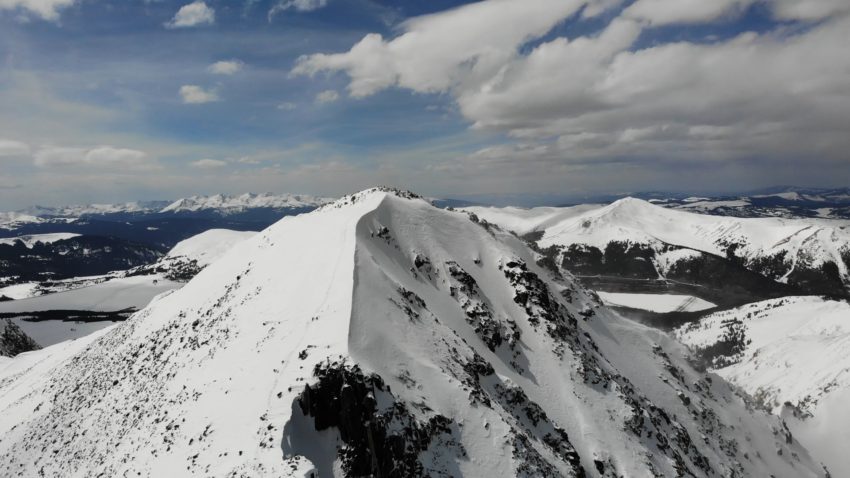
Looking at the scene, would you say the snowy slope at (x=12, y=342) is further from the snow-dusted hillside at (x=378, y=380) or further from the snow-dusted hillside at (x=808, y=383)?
the snow-dusted hillside at (x=808, y=383)

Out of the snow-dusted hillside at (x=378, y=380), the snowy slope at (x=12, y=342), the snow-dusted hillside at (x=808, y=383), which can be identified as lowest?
the snow-dusted hillside at (x=808, y=383)

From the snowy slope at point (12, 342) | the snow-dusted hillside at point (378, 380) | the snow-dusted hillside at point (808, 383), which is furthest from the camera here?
the snowy slope at point (12, 342)

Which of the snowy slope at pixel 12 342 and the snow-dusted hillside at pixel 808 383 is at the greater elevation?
the snowy slope at pixel 12 342

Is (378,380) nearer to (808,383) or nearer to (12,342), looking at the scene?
(12,342)

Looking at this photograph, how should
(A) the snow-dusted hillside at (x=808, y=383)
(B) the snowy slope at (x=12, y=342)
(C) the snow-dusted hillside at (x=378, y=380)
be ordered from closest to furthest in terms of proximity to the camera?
(C) the snow-dusted hillside at (x=378, y=380)
(A) the snow-dusted hillside at (x=808, y=383)
(B) the snowy slope at (x=12, y=342)

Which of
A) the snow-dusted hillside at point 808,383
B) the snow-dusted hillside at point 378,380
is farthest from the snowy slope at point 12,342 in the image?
the snow-dusted hillside at point 808,383

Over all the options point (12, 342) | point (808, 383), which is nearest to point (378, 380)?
point (12, 342)

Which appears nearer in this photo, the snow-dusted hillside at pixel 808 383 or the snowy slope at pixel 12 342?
the snow-dusted hillside at pixel 808 383

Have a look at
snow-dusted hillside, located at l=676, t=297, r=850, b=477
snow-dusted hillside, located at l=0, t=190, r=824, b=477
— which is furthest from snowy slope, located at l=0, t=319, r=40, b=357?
snow-dusted hillside, located at l=676, t=297, r=850, b=477

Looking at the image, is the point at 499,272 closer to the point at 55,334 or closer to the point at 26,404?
the point at 26,404

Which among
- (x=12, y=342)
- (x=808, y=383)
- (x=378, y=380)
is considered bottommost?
(x=808, y=383)

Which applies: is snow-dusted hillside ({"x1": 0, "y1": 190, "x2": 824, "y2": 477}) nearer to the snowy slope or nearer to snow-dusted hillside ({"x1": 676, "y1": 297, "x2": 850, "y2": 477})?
snow-dusted hillside ({"x1": 676, "y1": 297, "x2": 850, "y2": 477})
